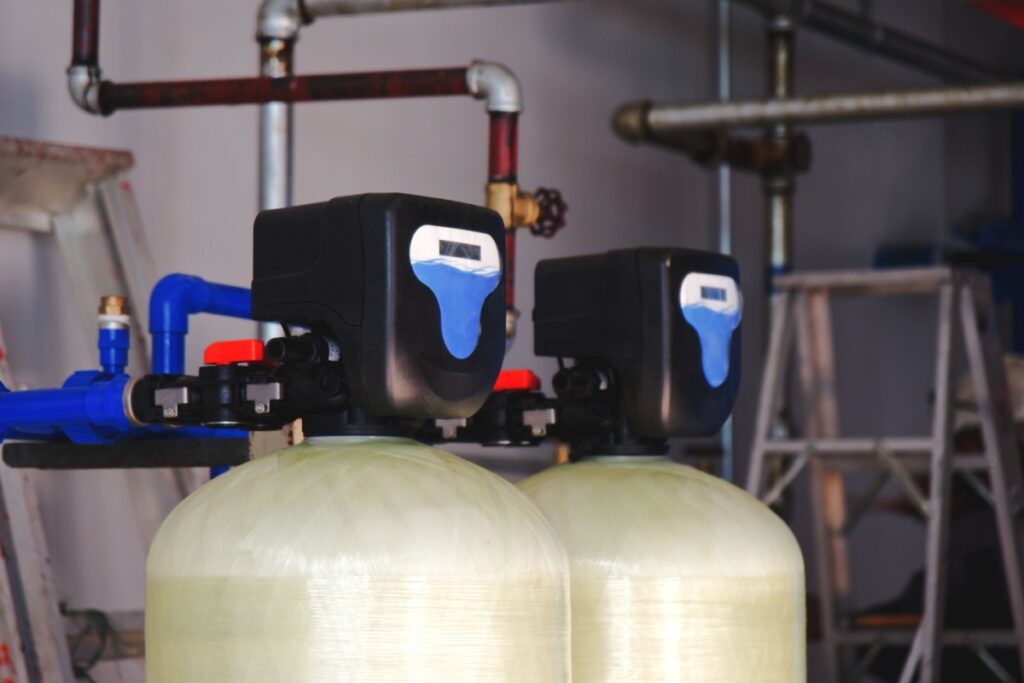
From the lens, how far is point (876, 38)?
347 centimetres

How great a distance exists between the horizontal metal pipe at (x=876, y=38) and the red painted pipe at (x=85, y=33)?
1.54 meters

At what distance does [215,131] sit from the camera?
2213 mm

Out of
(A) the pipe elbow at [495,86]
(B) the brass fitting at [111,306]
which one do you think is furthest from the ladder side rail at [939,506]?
(B) the brass fitting at [111,306]

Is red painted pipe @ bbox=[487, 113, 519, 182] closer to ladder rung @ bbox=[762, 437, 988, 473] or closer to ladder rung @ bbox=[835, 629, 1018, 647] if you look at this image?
ladder rung @ bbox=[762, 437, 988, 473]

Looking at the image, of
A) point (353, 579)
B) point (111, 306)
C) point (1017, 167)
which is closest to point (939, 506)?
point (111, 306)

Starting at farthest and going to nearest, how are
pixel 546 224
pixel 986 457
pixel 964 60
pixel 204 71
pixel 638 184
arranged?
pixel 964 60, pixel 638 184, pixel 986 457, pixel 204 71, pixel 546 224

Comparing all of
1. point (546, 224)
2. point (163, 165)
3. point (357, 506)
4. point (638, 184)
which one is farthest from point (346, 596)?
point (638, 184)

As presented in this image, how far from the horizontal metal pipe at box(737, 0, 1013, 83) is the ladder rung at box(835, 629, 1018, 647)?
1.27 m

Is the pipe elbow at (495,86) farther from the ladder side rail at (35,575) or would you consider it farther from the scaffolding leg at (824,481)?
the scaffolding leg at (824,481)

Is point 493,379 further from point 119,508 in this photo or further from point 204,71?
point 204,71

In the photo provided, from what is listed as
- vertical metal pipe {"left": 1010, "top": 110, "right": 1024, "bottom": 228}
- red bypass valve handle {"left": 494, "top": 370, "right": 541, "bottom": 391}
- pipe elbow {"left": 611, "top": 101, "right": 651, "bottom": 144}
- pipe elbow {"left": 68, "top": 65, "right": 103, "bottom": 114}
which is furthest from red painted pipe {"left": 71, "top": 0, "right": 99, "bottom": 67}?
vertical metal pipe {"left": 1010, "top": 110, "right": 1024, "bottom": 228}

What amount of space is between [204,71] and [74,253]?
0.43m

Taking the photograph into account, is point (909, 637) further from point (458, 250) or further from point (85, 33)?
point (458, 250)

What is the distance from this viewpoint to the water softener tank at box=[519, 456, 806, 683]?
3.74 ft
